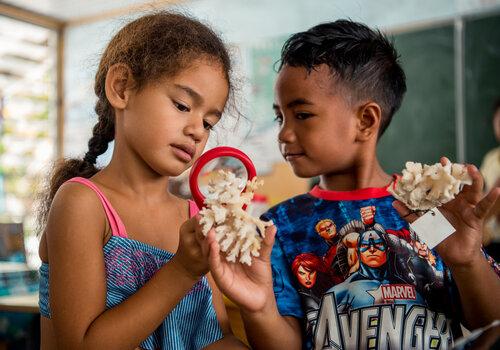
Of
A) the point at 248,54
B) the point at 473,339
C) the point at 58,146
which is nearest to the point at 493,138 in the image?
the point at 248,54

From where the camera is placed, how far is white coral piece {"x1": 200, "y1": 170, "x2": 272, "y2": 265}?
804mm

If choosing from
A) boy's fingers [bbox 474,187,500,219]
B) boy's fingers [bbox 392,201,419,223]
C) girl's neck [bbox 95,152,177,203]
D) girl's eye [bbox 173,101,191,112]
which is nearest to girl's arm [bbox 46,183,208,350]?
girl's neck [bbox 95,152,177,203]

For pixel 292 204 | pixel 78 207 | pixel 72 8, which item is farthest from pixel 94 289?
pixel 72 8

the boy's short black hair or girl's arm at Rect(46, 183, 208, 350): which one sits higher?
the boy's short black hair

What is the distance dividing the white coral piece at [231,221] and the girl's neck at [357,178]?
403mm

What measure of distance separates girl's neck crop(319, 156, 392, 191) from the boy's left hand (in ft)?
0.79

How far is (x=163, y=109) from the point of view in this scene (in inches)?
38.5

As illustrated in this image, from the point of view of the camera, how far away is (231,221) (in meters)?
0.82

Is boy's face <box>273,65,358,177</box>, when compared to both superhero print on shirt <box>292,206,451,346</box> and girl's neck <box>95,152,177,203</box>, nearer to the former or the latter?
superhero print on shirt <box>292,206,451,346</box>

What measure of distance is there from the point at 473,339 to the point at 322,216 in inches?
19.4

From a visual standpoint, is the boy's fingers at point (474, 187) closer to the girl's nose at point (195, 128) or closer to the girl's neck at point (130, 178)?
the girl's nose at point (195, 128)

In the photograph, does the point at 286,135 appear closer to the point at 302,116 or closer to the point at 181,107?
the point at 302,116

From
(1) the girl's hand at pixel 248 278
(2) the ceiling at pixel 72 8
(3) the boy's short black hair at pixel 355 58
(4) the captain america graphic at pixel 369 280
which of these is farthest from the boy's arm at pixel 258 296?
(2) the ceiling at pixel 72 8

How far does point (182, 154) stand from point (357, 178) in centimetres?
40
